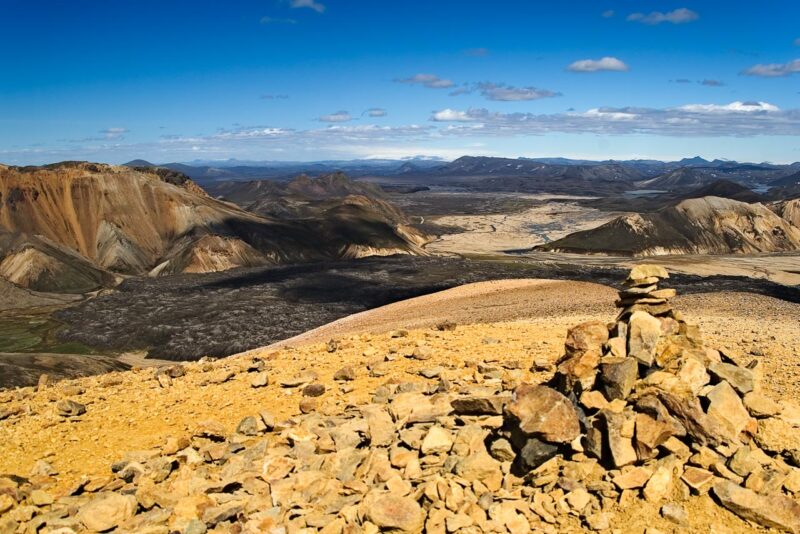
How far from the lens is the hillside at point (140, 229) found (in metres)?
94.5

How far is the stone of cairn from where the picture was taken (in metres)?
8.48

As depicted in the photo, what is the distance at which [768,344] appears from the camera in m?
14.5

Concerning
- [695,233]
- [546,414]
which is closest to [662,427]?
[546,414]

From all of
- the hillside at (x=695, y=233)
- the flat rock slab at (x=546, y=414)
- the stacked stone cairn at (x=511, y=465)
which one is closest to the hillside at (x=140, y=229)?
the hillside at (x=695, y=233)

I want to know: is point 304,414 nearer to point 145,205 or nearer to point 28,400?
point 28,400

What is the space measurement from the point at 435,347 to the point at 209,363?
6.87 meters

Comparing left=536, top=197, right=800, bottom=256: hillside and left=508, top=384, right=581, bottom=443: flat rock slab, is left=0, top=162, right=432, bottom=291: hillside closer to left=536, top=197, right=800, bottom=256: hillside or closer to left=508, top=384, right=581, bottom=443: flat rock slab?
left=536, top=197, right=800, bottom=256: hillside

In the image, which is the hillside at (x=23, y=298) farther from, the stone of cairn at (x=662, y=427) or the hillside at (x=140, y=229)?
the stone of cairn at (x=662, y=427)

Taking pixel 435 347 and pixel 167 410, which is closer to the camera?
pixel 167 410

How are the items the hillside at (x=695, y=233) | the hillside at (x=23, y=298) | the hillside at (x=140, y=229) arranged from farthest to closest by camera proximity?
the hillside at (x=695, y=233), the hillside at (x=140, y=229), the hillside at (x=23, y=298)

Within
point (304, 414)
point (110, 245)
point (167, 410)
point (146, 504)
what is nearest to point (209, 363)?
point (167, 410)

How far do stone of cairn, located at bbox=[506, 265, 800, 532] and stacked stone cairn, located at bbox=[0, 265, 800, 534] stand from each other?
0.02m

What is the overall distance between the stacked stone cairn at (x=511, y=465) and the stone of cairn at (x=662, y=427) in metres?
0.02

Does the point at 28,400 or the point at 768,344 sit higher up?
the point at 768,344
